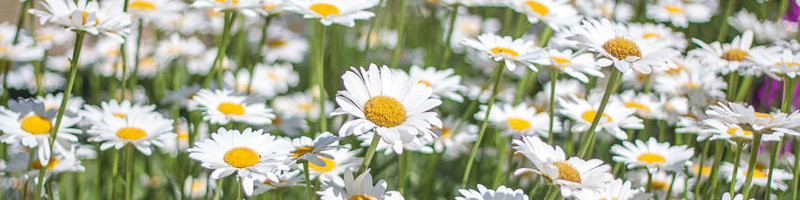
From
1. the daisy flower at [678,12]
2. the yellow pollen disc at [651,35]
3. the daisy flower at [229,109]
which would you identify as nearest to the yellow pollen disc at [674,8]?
the daisy flower at [678,12]

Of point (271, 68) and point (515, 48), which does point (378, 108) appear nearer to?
point (515, 48)

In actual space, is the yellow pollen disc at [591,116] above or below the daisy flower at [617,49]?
below

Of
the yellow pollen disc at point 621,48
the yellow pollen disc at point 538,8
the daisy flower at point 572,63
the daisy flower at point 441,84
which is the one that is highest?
the yellow pollen disc at point 538,8

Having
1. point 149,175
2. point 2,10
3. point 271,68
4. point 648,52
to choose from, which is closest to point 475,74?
point 271,68

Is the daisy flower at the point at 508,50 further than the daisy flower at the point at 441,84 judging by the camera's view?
No

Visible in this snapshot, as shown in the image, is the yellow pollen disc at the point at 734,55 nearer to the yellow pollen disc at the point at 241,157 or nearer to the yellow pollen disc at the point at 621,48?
the yellow pollen disc at the point at 621,48
